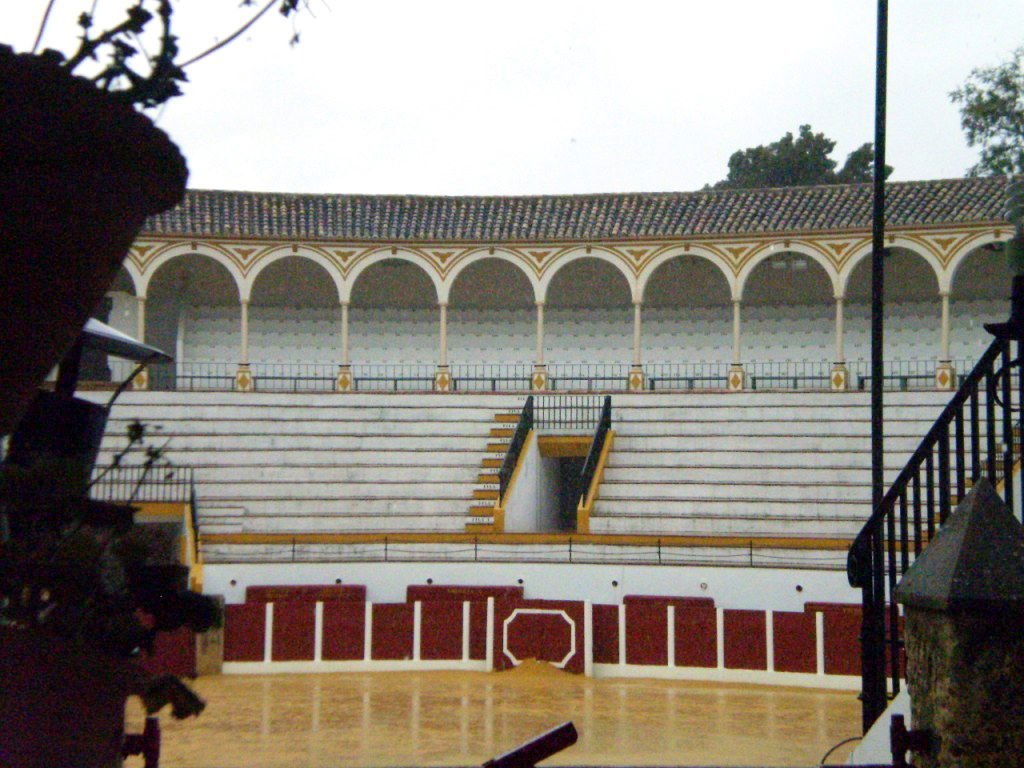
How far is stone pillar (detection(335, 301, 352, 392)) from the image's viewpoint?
73.9 feet

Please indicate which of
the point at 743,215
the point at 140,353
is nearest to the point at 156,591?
the point at 140,353

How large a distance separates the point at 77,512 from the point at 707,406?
64.2 feet

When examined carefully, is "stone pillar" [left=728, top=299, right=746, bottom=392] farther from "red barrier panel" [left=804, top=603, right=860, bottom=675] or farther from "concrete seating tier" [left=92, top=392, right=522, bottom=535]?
"red barrier panel" [left=804, top=603, right=860, bottom=675]

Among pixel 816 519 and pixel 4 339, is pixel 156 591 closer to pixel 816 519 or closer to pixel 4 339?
pixel 4 339

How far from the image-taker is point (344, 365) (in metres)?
22.7

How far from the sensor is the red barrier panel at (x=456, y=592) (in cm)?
1558

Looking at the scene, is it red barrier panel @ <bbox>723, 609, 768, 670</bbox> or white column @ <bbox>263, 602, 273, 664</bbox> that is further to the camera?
white column @ <bbox>263, 602, 273, 664</bbox>

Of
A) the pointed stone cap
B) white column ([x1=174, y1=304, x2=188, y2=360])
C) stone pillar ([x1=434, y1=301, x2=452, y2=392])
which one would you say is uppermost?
white column ([x1=174, y1=304, x2=188, y2=360])

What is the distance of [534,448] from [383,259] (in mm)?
5320

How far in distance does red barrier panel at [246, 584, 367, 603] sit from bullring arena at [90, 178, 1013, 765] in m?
0.05

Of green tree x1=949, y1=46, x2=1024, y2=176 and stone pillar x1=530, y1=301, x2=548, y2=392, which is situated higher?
green tree x1=949, y1=46, x2=1024, y2=176

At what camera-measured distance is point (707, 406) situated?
67.6ft

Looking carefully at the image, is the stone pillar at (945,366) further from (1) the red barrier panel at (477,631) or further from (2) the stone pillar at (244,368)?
(2) the stone pillar at (244,368)

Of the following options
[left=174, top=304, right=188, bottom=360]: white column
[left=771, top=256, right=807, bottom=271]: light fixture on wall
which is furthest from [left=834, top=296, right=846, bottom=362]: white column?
[left=174, top=304, right=188, bottom=360]: white column
